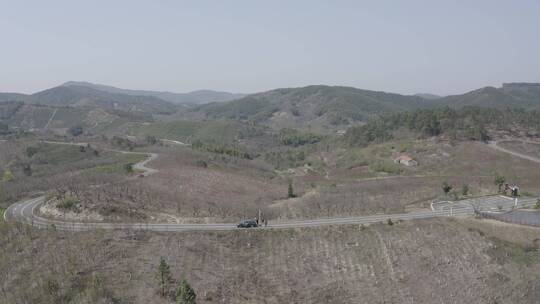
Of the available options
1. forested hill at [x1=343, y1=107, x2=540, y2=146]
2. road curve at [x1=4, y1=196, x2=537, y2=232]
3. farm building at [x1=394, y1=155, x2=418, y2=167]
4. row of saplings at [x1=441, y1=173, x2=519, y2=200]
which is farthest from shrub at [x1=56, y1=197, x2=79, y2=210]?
forested hill at [x1=343, y1=107, x2=540, y2=146]

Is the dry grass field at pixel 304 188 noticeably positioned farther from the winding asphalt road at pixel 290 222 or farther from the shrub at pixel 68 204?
the winding asphalt road at pixel 290 222

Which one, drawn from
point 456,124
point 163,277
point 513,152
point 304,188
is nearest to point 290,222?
point 163,277

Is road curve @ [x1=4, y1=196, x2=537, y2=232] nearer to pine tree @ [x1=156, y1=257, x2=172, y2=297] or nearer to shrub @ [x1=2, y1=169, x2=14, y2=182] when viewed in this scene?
pine tree @ [x1=156, y1=257, x2=172, y2=297]

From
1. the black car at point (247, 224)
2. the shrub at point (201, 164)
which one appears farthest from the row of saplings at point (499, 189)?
the shrub at point (201, 164)

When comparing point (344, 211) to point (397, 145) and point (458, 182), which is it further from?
point (397, 145)

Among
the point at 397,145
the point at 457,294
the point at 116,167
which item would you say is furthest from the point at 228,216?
the point at 397,145

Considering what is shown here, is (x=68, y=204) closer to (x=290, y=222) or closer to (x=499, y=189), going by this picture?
(x=290, y=222)
